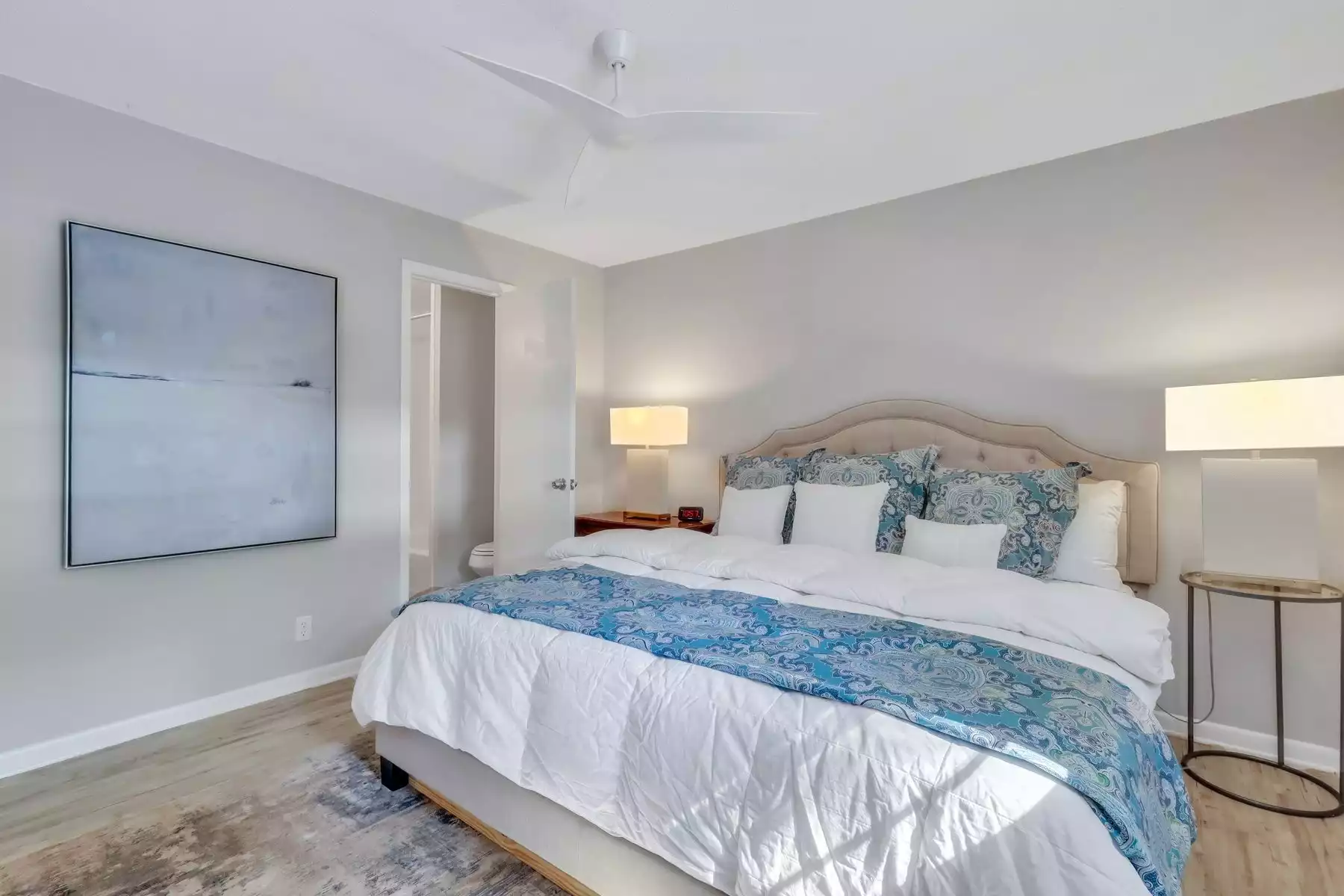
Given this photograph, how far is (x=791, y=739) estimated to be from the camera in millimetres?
1276

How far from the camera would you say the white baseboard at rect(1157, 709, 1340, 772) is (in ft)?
7.77

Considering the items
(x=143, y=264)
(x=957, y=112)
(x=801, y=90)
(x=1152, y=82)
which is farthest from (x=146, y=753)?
(x=1152, y=82)

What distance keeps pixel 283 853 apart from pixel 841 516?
2.22 metres

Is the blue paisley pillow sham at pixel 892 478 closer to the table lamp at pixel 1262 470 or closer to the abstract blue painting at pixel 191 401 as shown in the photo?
the table lamp at pixel 1262 470

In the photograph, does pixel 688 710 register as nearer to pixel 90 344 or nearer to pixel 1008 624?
pixel 1008 624

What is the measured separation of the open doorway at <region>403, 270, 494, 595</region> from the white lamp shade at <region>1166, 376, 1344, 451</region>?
4.19 meters

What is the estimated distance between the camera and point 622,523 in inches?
154

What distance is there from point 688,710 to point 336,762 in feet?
5.55

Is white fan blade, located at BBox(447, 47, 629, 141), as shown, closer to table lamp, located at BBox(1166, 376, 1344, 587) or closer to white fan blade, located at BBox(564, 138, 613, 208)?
white fan blade, located at BBox(564, 138, 613, 208)

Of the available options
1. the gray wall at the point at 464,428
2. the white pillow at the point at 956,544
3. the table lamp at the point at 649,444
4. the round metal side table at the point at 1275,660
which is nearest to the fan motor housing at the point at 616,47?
the white pillow at the point at 956,544

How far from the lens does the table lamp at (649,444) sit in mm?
3936

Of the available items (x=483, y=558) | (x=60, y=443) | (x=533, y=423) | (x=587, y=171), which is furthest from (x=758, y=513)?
(x=60, y=443)

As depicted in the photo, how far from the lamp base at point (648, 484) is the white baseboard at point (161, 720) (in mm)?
1711

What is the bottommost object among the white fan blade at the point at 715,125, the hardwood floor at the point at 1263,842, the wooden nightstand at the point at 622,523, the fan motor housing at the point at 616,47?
the hardwood floor at the point at 1263,842
